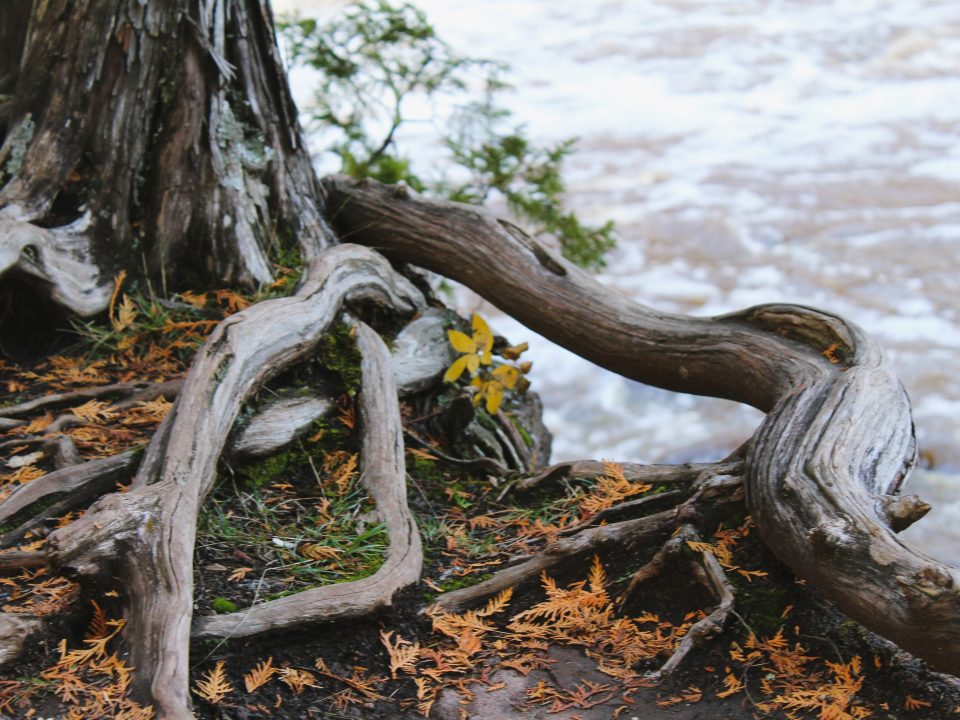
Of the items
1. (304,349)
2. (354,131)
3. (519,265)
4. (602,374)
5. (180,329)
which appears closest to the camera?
(304,349)

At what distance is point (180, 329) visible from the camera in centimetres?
445

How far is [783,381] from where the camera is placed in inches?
146

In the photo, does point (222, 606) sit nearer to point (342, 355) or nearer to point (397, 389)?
point (342, 355)

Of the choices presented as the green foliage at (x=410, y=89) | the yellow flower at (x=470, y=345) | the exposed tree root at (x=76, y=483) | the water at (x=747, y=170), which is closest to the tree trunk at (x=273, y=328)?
the exposed tree root at (x=76, y=483)

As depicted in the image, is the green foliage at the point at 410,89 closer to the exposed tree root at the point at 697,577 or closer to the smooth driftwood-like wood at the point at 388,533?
the smooth driftwood-like wood at the point at 388,533

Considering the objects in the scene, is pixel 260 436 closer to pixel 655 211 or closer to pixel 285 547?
pixel 285 547

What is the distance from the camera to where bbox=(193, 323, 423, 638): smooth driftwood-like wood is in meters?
2.87

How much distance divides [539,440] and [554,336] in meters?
0.87

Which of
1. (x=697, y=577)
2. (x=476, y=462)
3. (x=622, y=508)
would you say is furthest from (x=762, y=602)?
(x=476, y=462)

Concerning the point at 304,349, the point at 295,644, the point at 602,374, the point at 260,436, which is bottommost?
the point at 602,374

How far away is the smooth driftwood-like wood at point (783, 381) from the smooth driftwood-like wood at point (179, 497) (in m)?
0.80

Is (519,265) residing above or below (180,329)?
above

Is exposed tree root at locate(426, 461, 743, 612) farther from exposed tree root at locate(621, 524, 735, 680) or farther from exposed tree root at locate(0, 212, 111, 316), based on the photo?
exposed tree root at locate(0, 212, 111, 316)

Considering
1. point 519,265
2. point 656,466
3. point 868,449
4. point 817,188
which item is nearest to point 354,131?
point 519,265
